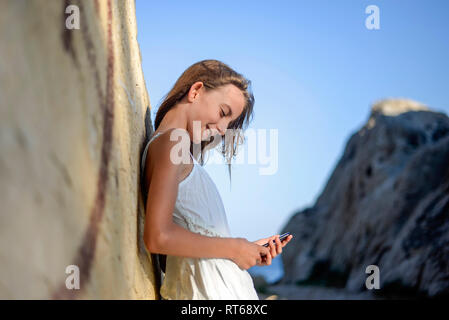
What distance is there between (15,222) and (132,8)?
6.41ft

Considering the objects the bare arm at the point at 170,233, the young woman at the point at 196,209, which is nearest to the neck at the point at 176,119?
the young woman at the point at 196,209

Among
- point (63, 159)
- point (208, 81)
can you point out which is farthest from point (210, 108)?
point (63, 159)

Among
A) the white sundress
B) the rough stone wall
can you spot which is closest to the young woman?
the white sundress

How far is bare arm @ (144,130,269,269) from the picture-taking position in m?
1.78

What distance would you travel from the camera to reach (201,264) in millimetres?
1941

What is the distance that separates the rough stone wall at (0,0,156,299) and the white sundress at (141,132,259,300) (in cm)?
20

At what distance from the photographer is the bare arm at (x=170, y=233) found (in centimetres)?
178

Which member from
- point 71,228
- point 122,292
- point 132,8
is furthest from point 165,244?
point 132,8

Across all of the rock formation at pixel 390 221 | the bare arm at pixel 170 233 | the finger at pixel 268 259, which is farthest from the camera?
the rock formation at pixel 390 221

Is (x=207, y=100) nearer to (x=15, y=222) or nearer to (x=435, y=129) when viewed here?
(x=15, y=222)

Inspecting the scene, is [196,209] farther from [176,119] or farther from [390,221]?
[390,221]

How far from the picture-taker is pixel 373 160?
11641 mm

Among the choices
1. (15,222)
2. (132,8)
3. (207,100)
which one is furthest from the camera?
(132,8)

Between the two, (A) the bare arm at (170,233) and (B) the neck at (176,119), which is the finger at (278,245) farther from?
(B) the neck at (176,119)
